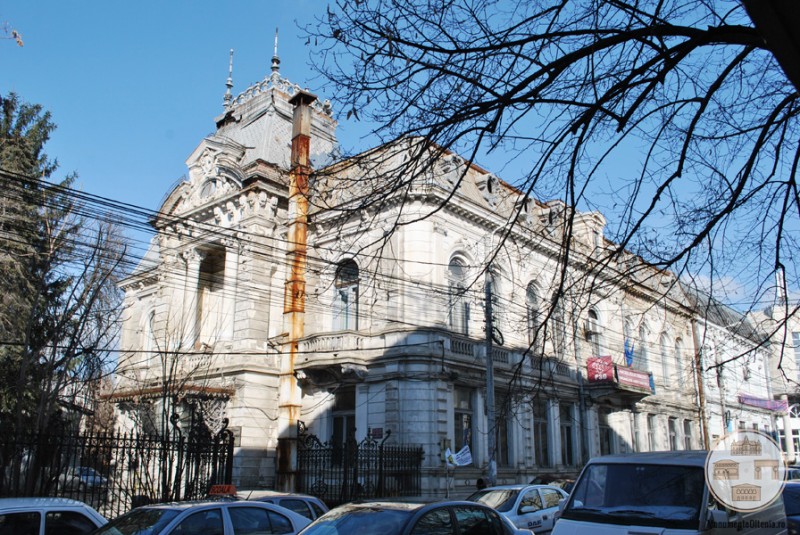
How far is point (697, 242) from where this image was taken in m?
7.50

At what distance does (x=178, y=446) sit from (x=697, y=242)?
545 inches

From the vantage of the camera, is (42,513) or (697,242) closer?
(697,242)

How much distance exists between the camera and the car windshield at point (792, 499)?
1152 centimetres

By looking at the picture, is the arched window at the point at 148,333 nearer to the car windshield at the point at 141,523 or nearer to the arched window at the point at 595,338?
the arched window at the point at 595,338

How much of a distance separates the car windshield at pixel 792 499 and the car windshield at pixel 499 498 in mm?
5437

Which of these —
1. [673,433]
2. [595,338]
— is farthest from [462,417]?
[673,433]

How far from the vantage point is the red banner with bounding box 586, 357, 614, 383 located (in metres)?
31.5

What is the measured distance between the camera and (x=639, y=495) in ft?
26.2

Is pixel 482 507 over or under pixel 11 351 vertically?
under

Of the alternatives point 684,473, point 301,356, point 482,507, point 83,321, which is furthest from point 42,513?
point 301,356

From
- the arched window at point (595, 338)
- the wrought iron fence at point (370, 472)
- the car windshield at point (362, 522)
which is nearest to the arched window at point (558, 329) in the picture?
the car windshield at point (362, 522)

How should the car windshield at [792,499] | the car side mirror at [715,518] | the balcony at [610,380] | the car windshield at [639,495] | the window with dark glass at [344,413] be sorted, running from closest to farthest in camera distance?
the car side mirror at [715,518], the car windshield at [639,495], the car windshield at [792,499], the window with dark glass at [344,413], the balcony at [610,380]

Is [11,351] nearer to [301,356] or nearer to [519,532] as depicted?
[301,356]

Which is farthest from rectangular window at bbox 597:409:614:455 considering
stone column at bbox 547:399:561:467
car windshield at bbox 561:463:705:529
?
car windshield at bbox 561:463:705:529
